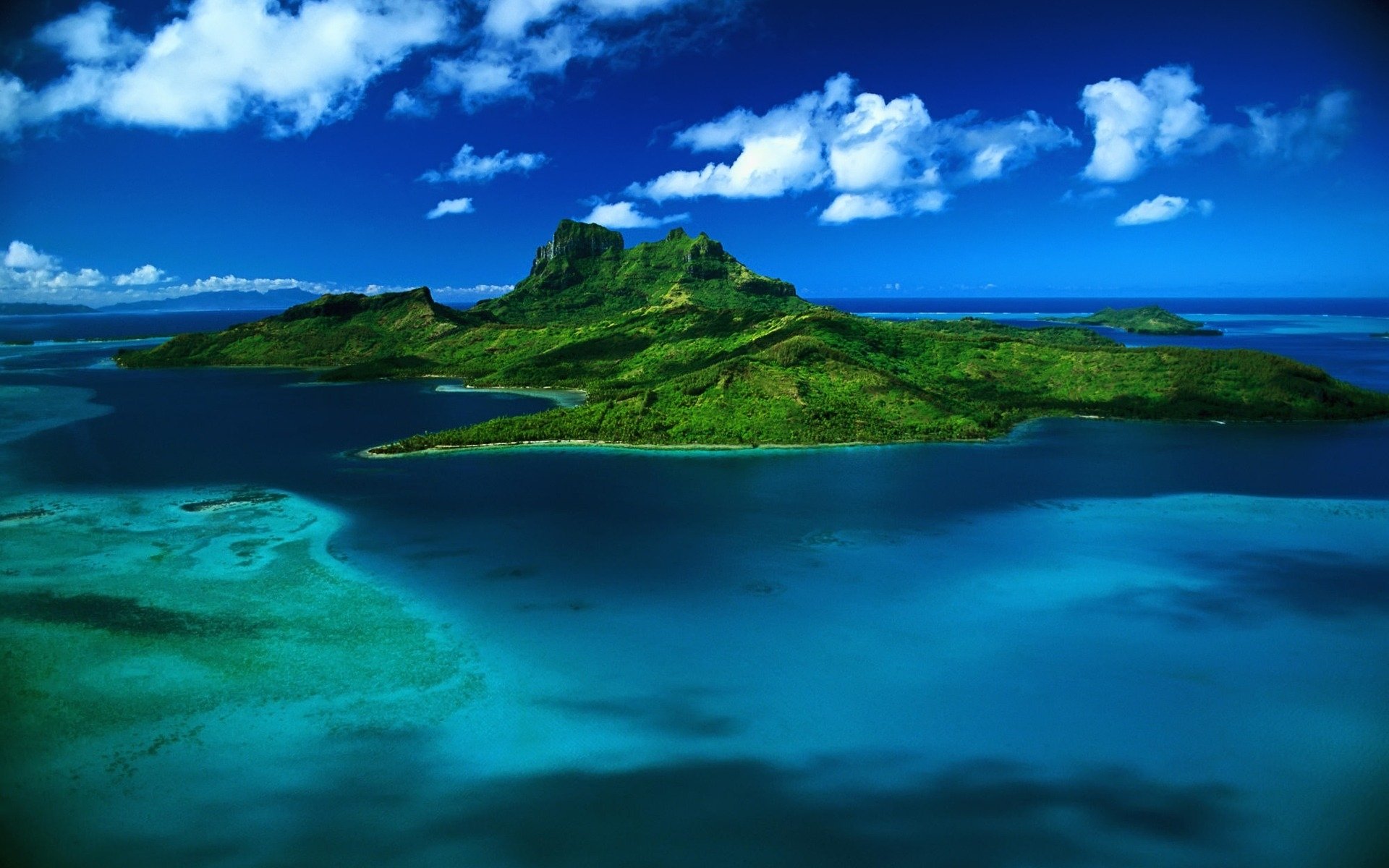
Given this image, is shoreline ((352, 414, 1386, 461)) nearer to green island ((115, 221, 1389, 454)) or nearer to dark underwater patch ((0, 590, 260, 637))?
green island ((115, 221, 1389, 454))

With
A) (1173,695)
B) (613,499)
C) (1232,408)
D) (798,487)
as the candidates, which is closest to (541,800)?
(1173,695)

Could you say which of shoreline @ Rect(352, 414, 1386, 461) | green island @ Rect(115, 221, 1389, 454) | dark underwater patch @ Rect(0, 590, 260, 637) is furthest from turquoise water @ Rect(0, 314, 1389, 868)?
green island @ Rect(115, 221, 1389, 454)

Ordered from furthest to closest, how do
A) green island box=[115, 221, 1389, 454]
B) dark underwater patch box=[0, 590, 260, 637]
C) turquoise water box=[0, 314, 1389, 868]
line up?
1. green island box=[115, 221, 1389, 454]
2. dark underwater patch box=[0, 590, 260, 637]
3. turquoise water box=[0, 314, 1389, 868]

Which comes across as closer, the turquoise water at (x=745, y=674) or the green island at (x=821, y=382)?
the turquoise water at (x=745, y=674)

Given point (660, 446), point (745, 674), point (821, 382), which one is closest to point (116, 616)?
point (745, 674)

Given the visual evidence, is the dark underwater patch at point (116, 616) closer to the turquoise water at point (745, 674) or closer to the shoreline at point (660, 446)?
the turquoise water at point (745, 674)

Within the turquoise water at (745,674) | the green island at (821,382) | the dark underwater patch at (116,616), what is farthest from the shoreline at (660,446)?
the dark underwater patch at (116,616)

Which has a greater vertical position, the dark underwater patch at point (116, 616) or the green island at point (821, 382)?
the green island at point (821, 382)

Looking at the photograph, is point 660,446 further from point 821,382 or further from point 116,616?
point 116,616
